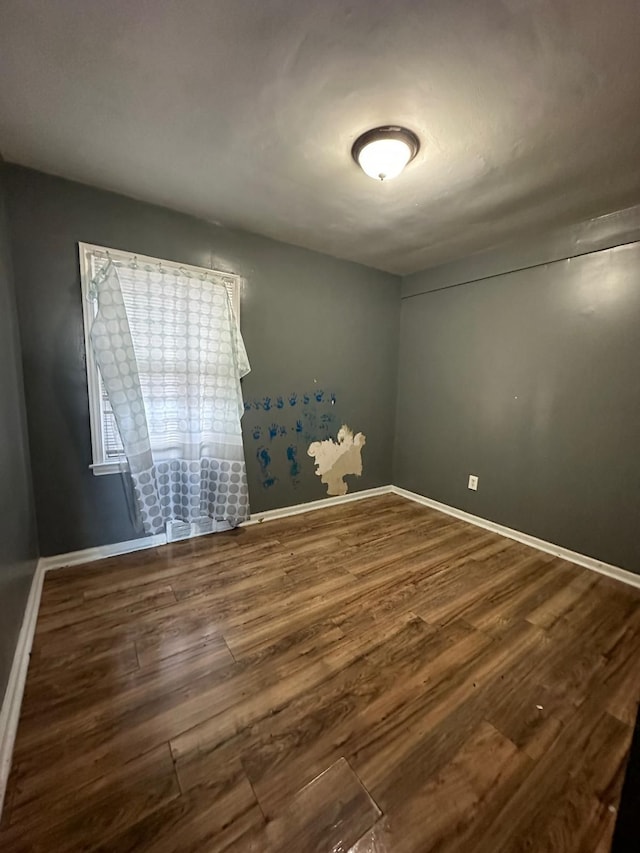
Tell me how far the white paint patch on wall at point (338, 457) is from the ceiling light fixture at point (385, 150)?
2115 mm

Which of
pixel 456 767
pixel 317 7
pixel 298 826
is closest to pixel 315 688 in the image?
pixel 298 826

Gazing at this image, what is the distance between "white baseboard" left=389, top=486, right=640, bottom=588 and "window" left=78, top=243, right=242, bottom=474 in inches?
110

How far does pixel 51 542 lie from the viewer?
2135 millimetres

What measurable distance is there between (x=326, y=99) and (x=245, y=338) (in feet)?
5.27

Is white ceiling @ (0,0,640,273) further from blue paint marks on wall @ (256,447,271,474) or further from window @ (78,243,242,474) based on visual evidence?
blue paint marks on wall @ (256,447,271,474)

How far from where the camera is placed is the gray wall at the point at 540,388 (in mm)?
2180

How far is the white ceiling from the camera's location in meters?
1.07

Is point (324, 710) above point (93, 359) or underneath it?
underneath

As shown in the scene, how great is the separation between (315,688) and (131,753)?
648 mm

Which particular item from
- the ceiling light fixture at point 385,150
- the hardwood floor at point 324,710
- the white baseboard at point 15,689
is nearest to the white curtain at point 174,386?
the hardwood floor at point 324,710

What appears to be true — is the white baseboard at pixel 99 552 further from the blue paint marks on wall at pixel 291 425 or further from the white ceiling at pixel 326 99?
the white ceiling at pixel 326 99

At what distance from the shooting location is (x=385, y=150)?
158cm

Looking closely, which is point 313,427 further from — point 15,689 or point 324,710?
point 15,689

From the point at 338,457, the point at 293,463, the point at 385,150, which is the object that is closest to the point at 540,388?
the point at 338,457
